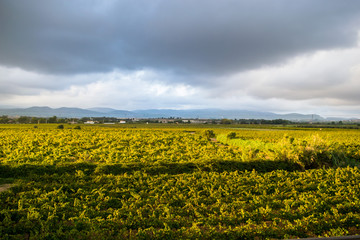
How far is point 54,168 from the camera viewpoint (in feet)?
41.7

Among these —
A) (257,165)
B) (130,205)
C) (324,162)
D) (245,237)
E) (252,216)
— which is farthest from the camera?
(324,162)

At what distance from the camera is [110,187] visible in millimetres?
9172

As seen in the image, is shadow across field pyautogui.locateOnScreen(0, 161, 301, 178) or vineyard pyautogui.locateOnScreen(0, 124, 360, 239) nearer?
vineyard pyautogui.locateOnScreen(0, 124, 360, 239)

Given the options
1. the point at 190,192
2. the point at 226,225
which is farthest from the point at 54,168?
the point at 226,225

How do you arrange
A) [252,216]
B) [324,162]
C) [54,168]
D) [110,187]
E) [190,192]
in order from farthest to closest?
[324,162], [54,168], [110,187], [190,192], [252,216]

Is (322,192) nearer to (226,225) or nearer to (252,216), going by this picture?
(252,216)

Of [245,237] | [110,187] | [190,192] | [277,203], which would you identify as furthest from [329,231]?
[110,187]

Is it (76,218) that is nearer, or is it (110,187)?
(76,218)

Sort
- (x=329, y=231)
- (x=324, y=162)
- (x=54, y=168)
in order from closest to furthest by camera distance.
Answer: (x=329, y=231), (x=54, y=168), (x=324, y=162)

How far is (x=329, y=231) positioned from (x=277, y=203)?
5.86 ft

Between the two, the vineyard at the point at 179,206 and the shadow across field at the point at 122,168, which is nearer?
the vineyard at the point at 179,206

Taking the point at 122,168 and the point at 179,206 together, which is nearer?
the point at 179,206

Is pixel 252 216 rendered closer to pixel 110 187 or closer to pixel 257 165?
pixel 110 187

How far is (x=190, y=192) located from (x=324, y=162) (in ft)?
40.5
